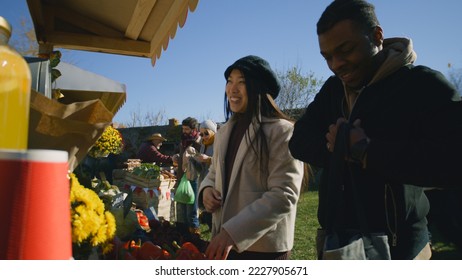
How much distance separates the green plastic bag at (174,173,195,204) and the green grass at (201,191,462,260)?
56cm

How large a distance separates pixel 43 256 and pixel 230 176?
116 cm

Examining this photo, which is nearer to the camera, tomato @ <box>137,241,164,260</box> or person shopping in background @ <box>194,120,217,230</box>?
tomato @ <box>137,241,164,260</box>

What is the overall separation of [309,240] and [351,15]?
425 cm

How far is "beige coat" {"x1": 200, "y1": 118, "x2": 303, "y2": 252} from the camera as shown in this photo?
134 cm

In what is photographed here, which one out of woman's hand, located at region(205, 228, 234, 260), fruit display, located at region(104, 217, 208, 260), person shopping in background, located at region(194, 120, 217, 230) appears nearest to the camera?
fruit display, located at region(104, 217, 208, 260)

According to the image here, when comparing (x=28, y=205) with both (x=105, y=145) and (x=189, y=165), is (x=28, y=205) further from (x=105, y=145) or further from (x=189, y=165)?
(x=189, y=165)

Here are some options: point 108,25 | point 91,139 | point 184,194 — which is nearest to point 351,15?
point 91,139

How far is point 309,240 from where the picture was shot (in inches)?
190

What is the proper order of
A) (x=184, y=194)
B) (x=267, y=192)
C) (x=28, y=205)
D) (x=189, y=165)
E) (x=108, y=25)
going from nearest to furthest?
(x=28, y=205), (x=267, y=192), (x=108, y=25), (x=184, y=194), (x=189, y=165)

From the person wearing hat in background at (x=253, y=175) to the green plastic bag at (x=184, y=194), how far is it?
9.77ft

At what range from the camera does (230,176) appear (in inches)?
60.9

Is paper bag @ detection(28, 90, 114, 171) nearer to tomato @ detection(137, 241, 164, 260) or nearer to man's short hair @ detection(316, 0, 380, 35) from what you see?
tomato @ detection(137, 241, 164, 260)

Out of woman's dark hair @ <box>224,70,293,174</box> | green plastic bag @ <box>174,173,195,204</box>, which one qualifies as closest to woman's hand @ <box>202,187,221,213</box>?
woman's dark hair @ <box>224,70,293,174</box>

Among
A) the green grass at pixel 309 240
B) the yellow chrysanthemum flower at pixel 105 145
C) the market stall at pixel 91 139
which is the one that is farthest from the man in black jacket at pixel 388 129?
the yellow chrysanthemum flower at pixel 105 145
